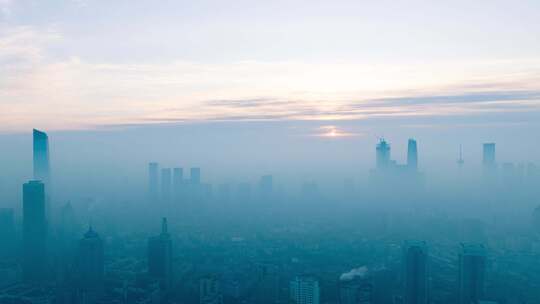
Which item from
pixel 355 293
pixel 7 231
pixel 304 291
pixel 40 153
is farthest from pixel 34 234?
pixel 355 293

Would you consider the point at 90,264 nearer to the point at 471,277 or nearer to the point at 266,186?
the point at 471,277

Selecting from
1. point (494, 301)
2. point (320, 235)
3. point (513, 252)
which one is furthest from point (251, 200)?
point (494, 301)

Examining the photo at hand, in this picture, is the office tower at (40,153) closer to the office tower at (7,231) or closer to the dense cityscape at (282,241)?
the dense cityscape at (282,241)

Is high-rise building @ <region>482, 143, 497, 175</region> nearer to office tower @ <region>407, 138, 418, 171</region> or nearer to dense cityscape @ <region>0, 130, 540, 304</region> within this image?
dense cityscape @ <region>0, 130, 540, 304</region>

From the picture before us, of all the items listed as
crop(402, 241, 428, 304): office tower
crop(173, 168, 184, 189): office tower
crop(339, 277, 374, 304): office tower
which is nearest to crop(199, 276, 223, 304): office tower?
crop(339, 277, 374, 304): office tower

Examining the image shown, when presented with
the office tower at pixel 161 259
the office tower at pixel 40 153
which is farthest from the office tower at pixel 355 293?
the office tower at pixel 40 153

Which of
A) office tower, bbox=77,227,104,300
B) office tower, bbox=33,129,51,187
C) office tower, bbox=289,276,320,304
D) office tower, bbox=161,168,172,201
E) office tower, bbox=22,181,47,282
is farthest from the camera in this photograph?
office tower, bbox=161,168,172,201
